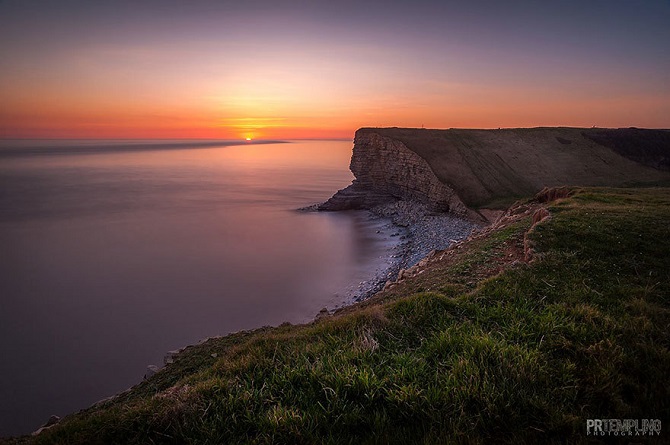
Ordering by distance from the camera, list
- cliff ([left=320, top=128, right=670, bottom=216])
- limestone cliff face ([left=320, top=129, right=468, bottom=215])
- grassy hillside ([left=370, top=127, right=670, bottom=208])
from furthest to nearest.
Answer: grassy hillside ([left=370, top=127, right=670, bottom=208]), limestone cliff face ([left=320, top=129, right=468, bottom=215]), cliff ([left=320, top=128, right=670, bottom=216])

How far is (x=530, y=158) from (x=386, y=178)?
20143mm

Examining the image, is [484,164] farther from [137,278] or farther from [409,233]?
[137,278]

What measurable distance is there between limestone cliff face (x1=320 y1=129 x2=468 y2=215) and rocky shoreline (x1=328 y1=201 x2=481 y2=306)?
4.45ft

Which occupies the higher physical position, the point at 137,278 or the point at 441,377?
the point at 441,377

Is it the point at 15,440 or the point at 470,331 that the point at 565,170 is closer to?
the point at 470,331

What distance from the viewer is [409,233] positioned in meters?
29.6

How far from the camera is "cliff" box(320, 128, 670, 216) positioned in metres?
35.5

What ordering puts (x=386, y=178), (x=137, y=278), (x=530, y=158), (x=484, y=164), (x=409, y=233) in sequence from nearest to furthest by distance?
1. (x=137, y=278)
2. (x=409, y=233)
3. (x=484, y=164)
4. (x=386, y=178)
5. (x=530, y=158)

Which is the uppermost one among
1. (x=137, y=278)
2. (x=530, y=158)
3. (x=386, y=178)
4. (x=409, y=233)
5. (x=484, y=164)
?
(x=530, y=158)

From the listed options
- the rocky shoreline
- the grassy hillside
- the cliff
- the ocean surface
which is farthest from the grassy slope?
the grassy hillside

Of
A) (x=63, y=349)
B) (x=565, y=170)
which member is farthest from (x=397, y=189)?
(x=63, y=349)

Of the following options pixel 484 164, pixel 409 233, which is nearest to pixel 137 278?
pixel 409 233

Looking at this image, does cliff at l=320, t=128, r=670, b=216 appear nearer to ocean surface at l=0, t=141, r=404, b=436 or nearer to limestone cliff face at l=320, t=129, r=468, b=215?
limestone cliff face at l=320, t=129, r=468, b=215

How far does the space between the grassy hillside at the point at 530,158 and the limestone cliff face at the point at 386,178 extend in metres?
1.06
